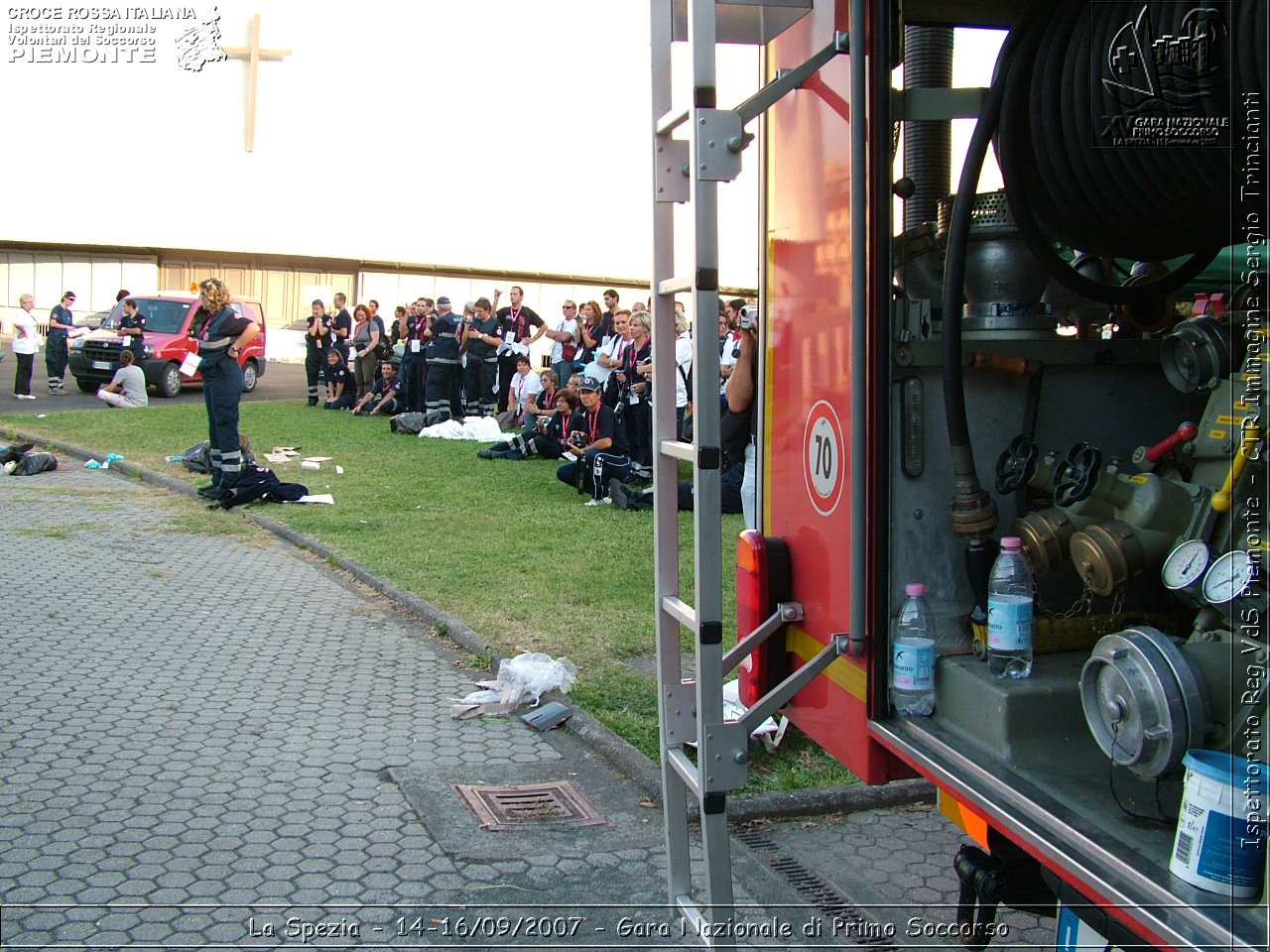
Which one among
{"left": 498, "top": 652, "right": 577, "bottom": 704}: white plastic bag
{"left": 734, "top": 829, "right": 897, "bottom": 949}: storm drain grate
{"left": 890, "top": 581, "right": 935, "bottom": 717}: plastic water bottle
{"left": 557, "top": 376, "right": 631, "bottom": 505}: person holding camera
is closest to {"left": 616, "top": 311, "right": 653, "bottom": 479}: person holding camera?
{"left": 557, "top": 376, "right": 631, "bottom": 505}: person holding camera

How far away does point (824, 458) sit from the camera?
3.31 meters

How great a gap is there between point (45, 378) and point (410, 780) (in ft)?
84.0

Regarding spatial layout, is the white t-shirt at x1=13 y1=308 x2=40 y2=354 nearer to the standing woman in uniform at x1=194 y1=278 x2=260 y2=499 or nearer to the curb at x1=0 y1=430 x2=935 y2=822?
the standing woman in uniform at x1=194 y1=278 x2=260 y2=499

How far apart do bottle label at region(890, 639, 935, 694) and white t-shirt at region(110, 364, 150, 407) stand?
2096cm

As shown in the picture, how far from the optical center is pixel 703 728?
Answer: 3.11 m

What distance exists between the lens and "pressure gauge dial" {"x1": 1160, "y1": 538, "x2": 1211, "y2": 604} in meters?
2.52

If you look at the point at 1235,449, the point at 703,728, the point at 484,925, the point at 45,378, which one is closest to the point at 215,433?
the point at 484,925

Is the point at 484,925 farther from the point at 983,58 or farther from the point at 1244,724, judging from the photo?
the point at 983,58

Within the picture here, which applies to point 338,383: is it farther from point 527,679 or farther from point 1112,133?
point 1112,133

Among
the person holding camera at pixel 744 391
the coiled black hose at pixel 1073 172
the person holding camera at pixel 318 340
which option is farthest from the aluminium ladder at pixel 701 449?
the person holding camera at pixel 318 340

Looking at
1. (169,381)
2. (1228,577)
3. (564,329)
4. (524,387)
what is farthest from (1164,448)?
(169,381)

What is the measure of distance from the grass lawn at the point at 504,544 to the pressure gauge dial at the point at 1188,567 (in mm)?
2552

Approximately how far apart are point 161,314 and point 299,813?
22418 millimetres

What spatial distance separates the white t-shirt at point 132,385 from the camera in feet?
71.1
